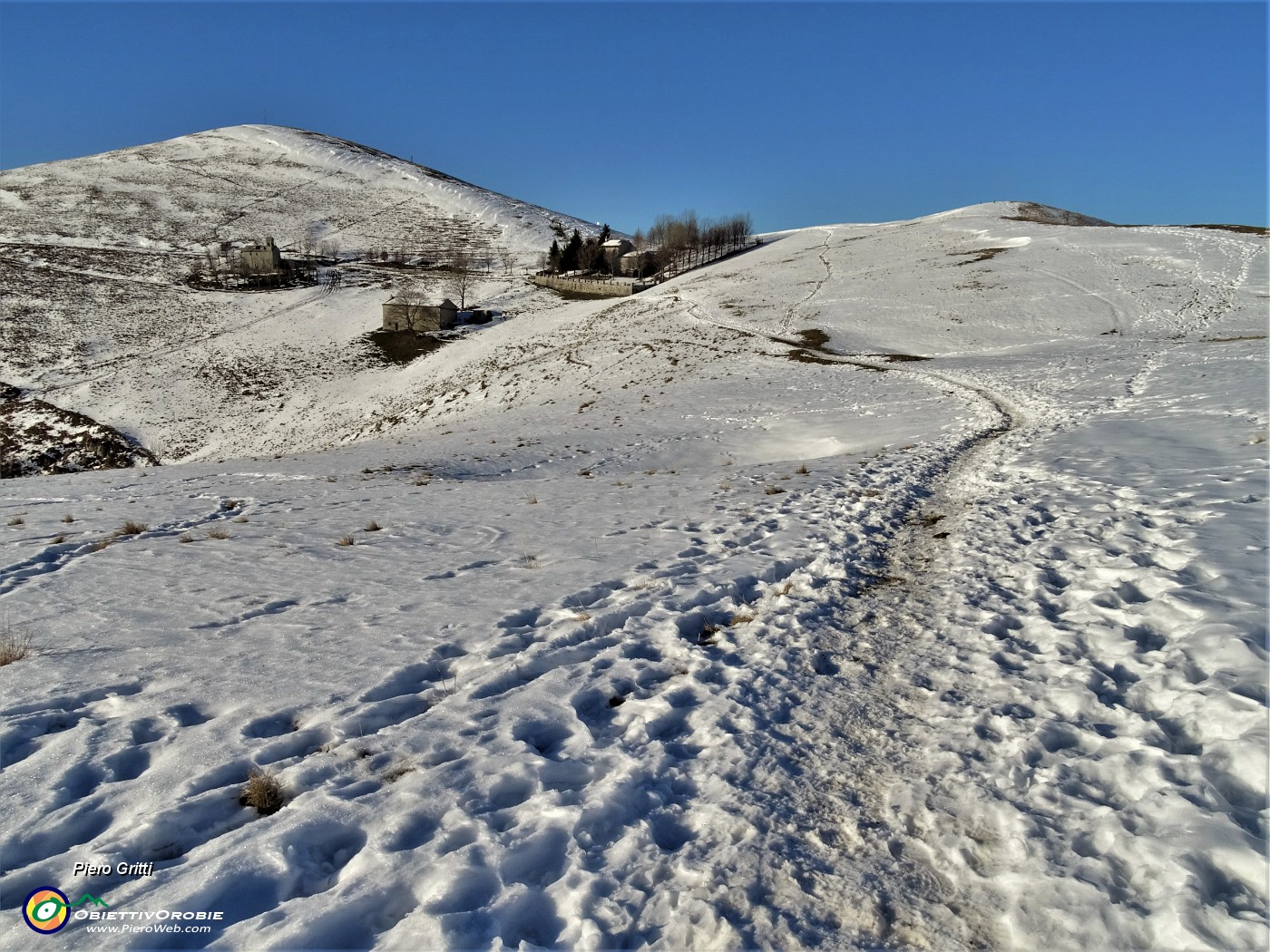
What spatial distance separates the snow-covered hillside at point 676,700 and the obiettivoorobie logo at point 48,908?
6 cm

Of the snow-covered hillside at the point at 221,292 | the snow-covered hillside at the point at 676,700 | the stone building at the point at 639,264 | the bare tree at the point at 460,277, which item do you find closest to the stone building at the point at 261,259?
the snow-covered hillside at the point at 221,292

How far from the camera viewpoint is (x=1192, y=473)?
10609 mm

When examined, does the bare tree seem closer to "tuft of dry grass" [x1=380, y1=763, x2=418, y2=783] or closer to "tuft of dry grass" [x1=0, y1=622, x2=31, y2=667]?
"tuft of dry grass" [x1=0, y1=622, x2=31, y2=667]

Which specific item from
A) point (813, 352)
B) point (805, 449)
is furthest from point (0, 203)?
point (805, 449)

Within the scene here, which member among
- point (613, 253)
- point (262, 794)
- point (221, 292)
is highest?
point (613, 253)

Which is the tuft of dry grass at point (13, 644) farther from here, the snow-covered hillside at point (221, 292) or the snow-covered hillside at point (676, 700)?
the snow-covered hillside at point (221, 292)

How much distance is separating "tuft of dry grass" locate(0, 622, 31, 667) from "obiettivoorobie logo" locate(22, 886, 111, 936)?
3812 millimetres

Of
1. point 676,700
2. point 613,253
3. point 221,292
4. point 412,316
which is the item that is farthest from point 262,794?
point 613,253

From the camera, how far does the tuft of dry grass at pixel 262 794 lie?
14.9ft

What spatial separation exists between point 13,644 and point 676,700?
23.2 feet

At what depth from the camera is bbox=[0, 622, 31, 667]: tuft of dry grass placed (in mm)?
6375

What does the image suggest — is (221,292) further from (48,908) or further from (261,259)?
(48,908)

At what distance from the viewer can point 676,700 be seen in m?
6.01

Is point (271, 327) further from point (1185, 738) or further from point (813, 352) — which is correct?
point (1185, 738)
